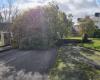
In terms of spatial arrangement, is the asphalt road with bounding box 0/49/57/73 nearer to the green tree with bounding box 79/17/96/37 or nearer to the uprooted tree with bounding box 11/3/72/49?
the uprooted tree with bounding box 11/3/72/49

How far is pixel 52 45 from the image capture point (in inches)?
1086

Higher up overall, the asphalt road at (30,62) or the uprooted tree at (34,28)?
the uprooted tree at (34,28)

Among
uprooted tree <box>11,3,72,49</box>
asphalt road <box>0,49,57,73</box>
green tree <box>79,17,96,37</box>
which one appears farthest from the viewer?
green tree <box>79,17,96,37</box>

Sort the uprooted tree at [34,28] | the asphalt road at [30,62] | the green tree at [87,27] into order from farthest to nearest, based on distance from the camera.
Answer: the green tree at [87,27] < the uprooted tree at [34,28] < the asphalt road at [30,62]

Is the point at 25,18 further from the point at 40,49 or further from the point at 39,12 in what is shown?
the point at 40,49

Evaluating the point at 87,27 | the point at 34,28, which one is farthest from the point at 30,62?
the point at 87,27

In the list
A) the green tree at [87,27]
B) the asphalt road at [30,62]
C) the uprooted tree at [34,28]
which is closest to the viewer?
the asphalt road at [30,62]

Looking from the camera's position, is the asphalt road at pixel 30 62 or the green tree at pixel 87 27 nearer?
the asphalt road at pixel 30 62

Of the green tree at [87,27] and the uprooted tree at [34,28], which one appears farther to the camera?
the green tree at [87,27]

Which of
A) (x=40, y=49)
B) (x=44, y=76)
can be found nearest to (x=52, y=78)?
(x=44, y=76)

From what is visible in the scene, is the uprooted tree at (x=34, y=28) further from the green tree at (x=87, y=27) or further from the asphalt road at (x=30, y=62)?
the green tree at (x=87, y=27)

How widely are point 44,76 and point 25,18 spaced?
17.9 m

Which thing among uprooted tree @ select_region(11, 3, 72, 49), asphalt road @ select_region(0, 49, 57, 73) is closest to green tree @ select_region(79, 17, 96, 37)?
uprooted tree @ select_region(11, 3, 72, 49)

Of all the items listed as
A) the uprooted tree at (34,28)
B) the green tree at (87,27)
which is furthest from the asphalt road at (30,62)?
the green tree at (87,27)
